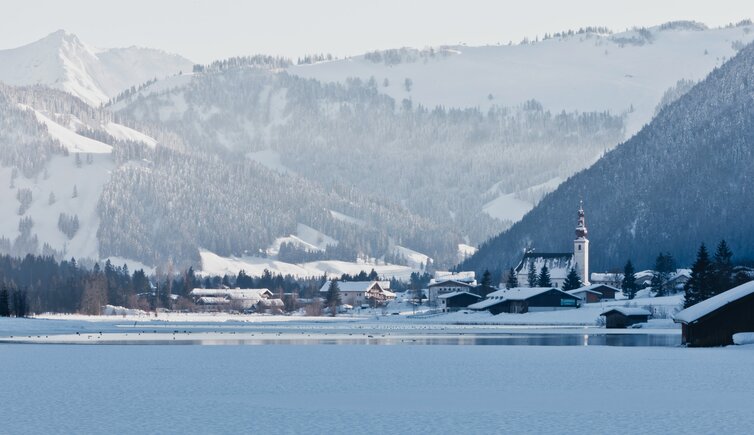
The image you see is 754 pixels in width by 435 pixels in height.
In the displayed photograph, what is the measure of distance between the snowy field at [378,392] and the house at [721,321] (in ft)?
31.5

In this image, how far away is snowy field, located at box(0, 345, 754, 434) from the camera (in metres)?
47.4

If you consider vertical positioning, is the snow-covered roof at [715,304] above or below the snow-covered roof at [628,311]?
below

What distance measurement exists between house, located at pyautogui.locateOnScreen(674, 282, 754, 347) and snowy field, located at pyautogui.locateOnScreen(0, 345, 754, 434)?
961 centimetres

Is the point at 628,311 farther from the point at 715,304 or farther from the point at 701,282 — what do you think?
the point at 715,304

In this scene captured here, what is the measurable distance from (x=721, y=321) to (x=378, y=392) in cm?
4389

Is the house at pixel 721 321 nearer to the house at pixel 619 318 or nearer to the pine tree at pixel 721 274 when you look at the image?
the pine tree at pixel 721 274

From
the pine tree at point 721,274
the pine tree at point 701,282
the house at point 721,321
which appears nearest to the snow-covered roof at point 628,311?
the pine tree at point 701,282

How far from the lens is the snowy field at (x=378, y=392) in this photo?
155ft

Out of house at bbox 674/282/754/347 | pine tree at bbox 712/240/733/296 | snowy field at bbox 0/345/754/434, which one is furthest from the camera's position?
pine tree at bbox 712/240/733/296

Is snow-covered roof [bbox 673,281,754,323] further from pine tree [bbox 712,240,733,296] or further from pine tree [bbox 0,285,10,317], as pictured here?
pine tree [bbox 0,285,10,317]

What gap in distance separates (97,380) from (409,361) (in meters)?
19.7

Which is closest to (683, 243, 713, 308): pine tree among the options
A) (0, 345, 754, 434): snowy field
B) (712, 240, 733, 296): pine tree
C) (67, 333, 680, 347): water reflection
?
(712, 240, 733, 296): pine tree

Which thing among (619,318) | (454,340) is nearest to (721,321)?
(454,340)

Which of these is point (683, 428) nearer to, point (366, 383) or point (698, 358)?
point (366, 383)
